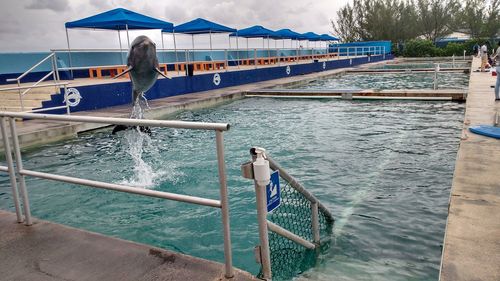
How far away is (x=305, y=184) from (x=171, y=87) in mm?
11670

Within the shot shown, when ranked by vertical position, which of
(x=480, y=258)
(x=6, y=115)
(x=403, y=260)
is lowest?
(x=403, y=260)

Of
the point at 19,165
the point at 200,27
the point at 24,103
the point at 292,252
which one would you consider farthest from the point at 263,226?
the point at 200,27

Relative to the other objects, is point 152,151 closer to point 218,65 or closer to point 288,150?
point 288,150

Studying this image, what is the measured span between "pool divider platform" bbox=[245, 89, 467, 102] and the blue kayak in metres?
7.26

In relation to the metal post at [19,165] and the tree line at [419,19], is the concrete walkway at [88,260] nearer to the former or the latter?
the metal post at [19,165]

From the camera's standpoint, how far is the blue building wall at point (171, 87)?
12898 millimetres

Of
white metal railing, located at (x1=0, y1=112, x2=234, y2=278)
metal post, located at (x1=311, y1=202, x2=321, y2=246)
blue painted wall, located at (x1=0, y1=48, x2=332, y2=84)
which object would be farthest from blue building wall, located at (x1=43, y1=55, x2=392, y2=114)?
metal post, located at (x1=311, y1=202, x2=321, y2=246)

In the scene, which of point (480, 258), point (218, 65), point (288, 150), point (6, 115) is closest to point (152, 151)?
point (288, 150)

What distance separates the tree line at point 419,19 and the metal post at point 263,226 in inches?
2315

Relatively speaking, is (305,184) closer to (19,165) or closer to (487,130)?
(487,130)

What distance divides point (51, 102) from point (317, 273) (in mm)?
10700

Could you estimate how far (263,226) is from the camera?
2.43 meters

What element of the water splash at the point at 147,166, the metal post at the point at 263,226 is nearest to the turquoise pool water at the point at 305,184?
the water splash at the point at 147,166

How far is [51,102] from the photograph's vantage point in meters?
12.0
